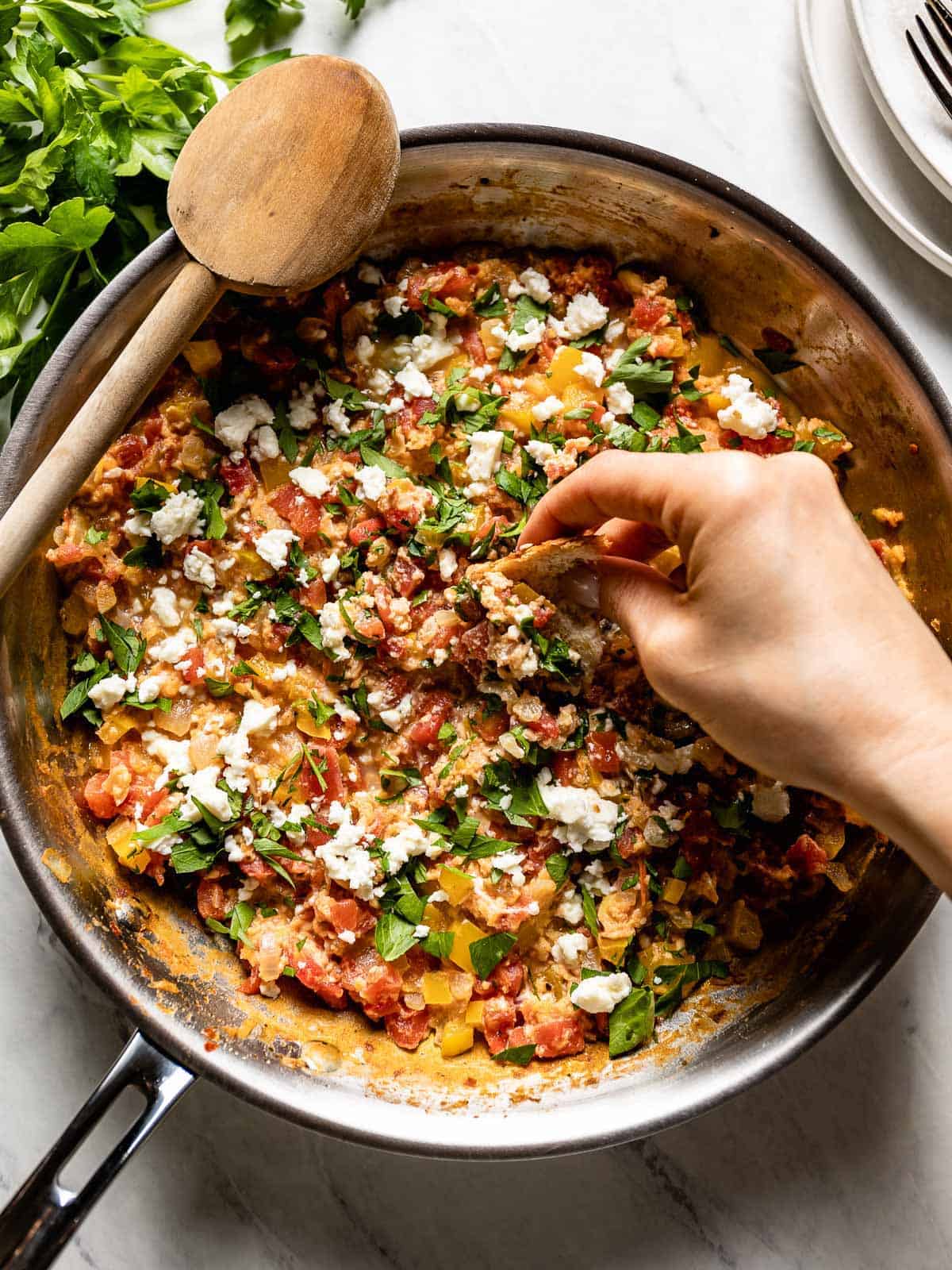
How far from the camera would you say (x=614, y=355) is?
10.2ft

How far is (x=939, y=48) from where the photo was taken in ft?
10.4

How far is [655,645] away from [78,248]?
176 cm

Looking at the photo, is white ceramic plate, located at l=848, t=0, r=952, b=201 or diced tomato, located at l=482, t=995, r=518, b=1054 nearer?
diced tomato, located at l=482, t=995, r=518, b=1054

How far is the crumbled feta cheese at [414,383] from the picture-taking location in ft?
9.86

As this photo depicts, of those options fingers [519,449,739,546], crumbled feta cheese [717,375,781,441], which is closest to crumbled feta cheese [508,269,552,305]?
crumbled feta cheese [717,375,781,441]

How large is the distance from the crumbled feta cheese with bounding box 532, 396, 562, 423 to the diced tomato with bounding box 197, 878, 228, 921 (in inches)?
61.8

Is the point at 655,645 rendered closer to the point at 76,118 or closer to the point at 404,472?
the point at 404,472

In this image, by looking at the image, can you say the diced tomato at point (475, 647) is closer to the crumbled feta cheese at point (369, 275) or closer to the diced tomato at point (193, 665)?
the diced tomato at point (193, 665)

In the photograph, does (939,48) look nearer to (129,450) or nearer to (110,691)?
(129,450)

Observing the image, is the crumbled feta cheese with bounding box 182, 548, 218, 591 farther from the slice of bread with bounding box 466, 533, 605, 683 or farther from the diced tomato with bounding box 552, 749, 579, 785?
the diced tomato with bounding box 552, 749, 579, 785

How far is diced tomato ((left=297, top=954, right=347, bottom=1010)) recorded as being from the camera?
113 inches

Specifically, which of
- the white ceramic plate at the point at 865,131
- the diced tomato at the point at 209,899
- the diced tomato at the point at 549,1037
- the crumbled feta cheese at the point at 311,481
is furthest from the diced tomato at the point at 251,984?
the white ceramic plate at the point at 865,131

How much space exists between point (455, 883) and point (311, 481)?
1162mm

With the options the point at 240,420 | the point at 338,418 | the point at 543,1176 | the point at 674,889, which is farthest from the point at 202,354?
the point at 543,1176
